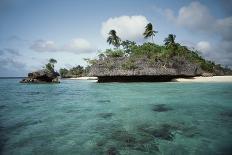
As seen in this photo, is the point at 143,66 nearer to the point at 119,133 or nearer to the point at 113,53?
the point at 113,53

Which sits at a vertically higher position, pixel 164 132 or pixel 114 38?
pixel 114 38

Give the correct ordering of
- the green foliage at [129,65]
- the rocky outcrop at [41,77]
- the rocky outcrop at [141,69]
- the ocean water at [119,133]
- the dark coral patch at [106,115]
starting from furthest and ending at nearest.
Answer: the rocky outcrop at [41,77]
the green foliage at [129,65]
the rocky outcrop at [141,69]
the dark coral patch at [106,115]
the ocean water at [119,133]

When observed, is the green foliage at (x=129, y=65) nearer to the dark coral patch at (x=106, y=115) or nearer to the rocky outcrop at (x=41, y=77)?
the rocky outcrop at (x=41, y=77)

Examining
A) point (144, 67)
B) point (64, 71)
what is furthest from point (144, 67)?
point (64, 71)

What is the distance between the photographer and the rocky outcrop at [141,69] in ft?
82.5

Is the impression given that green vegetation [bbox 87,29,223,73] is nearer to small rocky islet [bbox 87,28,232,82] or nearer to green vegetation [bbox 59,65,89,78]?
small rocky islet [bbox 87,28,232,82]

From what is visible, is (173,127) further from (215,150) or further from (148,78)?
(148,78)

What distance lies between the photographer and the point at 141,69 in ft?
82.9

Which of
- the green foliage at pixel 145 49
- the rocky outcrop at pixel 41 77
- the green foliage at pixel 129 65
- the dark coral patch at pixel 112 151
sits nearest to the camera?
the dark coral patch at pixel 112 151

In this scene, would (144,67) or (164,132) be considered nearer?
(164,132)

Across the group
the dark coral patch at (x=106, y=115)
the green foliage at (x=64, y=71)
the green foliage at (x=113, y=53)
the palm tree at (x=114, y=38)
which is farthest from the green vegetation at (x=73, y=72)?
the dark coral patch at (x=106, y=115)

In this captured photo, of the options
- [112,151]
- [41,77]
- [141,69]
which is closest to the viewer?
[112,151]

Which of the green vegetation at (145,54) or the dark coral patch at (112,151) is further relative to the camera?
the green vegetation at (145,54)

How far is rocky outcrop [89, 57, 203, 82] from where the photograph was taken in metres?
25.2
